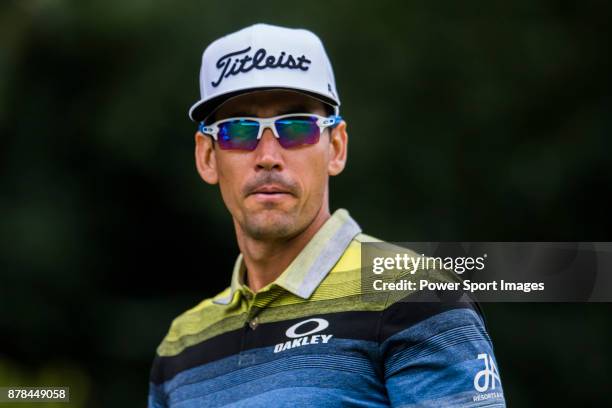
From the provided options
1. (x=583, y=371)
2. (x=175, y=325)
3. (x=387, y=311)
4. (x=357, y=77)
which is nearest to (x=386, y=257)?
(x=387, y=311)

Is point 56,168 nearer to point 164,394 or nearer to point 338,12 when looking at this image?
point 338,12

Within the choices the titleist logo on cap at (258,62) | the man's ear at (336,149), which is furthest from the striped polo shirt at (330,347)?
the titleist logo on cap at (258,62)

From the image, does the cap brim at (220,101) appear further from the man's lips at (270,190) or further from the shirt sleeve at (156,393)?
the shirt sleeve at (156,393)

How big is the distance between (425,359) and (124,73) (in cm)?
387

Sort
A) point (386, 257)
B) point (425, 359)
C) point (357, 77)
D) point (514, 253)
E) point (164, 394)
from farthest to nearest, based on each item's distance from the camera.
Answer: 1. point (357, 77)
2. point (514, 253)
3. point (164, 394)
4. point (386, 257)
5. point (425, 359)

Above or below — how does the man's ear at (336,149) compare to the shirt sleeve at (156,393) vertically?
above

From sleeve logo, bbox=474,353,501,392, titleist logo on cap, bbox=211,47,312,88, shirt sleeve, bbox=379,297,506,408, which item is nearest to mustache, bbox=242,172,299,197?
titleist logo on cap, bbox=211,47,312,88

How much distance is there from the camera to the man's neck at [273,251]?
8.96 ft

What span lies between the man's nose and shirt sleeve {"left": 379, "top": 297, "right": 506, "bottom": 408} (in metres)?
0.47

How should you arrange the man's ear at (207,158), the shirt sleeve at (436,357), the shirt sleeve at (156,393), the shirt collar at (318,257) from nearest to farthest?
the shirt sleeve at (436,357)
the shirt collar at (318,257)
the man's ear at (207,158)
the shirt sleeve at (156,393)

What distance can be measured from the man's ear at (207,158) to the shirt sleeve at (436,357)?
0.67m

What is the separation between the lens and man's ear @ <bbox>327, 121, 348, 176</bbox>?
2783 millimetres

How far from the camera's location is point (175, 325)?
9.97 feet

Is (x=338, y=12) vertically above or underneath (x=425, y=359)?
above
